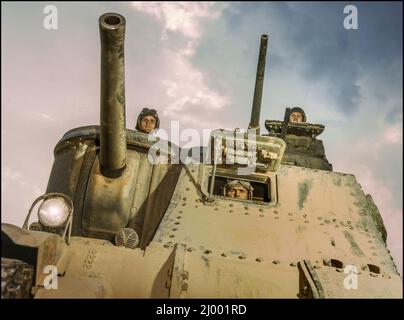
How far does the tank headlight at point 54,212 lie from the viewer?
3.48m

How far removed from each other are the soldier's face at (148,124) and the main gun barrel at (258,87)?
235 centimetres

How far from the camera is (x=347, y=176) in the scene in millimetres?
5285

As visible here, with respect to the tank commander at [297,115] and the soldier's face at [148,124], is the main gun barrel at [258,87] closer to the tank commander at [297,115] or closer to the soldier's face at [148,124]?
the soldier's face at [148,124]

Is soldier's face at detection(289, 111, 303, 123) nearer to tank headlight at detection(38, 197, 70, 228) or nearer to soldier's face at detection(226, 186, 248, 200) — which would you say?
soldier's face at detection(226, 186, 248, 200)

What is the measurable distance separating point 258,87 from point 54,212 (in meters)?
4.12

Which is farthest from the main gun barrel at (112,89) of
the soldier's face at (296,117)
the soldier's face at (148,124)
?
the soldier's face at (296,117)

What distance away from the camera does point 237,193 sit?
16.2 ft

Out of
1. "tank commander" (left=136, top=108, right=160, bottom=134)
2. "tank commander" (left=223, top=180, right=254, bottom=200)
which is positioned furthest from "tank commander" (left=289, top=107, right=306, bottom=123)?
"tank commander" (left=223, top=180, right=254, bottom=200)
